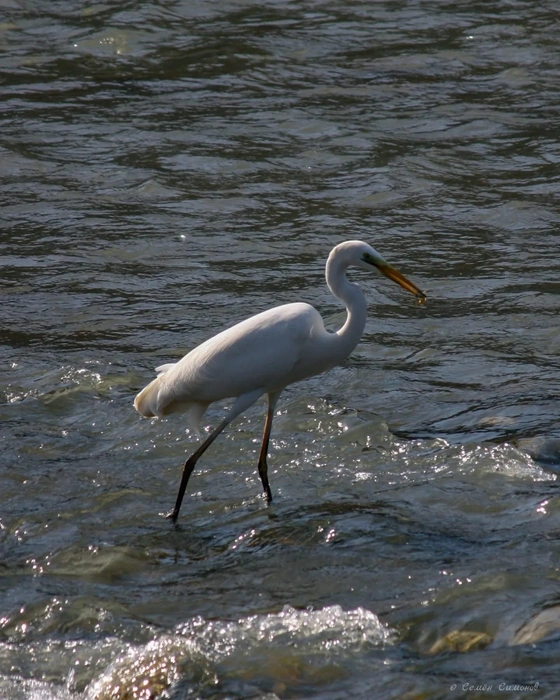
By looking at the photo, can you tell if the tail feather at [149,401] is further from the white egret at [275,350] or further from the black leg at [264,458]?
the black leg at [264,458]

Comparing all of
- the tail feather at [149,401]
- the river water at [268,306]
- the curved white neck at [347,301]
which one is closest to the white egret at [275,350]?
the curved white neck at [347,301]

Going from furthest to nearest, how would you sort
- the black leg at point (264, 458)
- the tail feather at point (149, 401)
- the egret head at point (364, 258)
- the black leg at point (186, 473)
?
1. the tail feather at point (149, 401)
2. the black leg at point (264, 458)
3. the black leg at point (186, 473)
4. the egret head at point (364, 258)

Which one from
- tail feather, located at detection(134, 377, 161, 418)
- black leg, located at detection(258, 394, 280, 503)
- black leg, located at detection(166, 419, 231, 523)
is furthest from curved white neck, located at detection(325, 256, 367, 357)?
tail feather, located at detection(134, 377, 161, 418)

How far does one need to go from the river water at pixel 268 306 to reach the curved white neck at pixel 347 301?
29.3 inches

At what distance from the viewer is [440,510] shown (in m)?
5.44

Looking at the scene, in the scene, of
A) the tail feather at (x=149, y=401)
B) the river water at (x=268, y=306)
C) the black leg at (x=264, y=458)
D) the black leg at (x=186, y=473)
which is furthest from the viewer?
the tail feather at (x=149, y=401)

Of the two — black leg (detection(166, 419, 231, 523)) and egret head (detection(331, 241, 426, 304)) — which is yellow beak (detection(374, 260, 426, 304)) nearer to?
→ egret head (detection(331, 241, 426, 304))

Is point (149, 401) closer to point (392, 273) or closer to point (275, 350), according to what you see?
point (275, 350)

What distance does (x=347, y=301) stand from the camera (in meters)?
5.63

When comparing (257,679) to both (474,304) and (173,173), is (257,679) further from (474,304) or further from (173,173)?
(173,173)

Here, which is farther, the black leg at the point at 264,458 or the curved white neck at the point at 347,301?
A: the black leg at the point at 264,458

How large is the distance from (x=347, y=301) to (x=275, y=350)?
0.44 meters

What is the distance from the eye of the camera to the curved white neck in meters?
5.57

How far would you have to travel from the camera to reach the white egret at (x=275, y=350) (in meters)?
5.52
